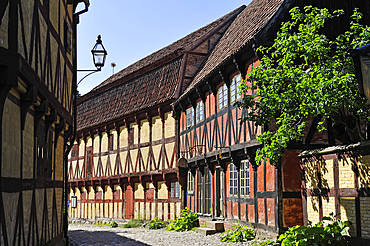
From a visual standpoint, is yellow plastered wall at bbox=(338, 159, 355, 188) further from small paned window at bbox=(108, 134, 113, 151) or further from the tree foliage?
small paned window at bbox=(108, 134, 113, 151)

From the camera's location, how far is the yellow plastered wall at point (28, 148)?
305 inches

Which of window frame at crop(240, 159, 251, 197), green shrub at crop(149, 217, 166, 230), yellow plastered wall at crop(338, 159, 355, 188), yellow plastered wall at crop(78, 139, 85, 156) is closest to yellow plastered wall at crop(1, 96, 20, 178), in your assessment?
yellow plastered wall at crop(338, 159, 355, 188)

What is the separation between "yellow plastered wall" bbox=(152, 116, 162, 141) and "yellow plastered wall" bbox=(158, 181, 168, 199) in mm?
2208

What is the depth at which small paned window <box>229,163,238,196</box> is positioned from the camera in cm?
1440

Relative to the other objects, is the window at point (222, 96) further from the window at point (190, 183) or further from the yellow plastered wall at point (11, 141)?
the yellow plastered wall at point (11, 141)

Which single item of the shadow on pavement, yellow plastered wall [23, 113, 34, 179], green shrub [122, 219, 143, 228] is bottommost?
green shrub [122, 219, 143, 228]

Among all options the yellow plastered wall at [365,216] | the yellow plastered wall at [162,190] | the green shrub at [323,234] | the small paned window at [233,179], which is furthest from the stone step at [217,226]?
the yellow plastered wall at [365,216]

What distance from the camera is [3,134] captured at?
645 cm

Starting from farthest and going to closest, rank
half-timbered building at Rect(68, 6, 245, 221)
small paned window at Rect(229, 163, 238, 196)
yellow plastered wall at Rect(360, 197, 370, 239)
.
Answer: half-timbered building at Rect(68, 6, 245, 221) < small paned window at Rect(229, 163, 238, 196) < yellow plastered wall at Rect(360, 197, 370, 239)

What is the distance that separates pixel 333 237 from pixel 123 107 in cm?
1788

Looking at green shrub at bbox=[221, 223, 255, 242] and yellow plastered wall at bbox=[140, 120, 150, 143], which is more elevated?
yellow plastered wall at bbox=[140, 120, 150, 143]

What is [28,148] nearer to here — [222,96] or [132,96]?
[222,96]

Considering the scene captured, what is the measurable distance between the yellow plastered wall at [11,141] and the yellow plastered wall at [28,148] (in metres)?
0.45

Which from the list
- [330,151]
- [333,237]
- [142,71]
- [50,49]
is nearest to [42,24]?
[50,49]
